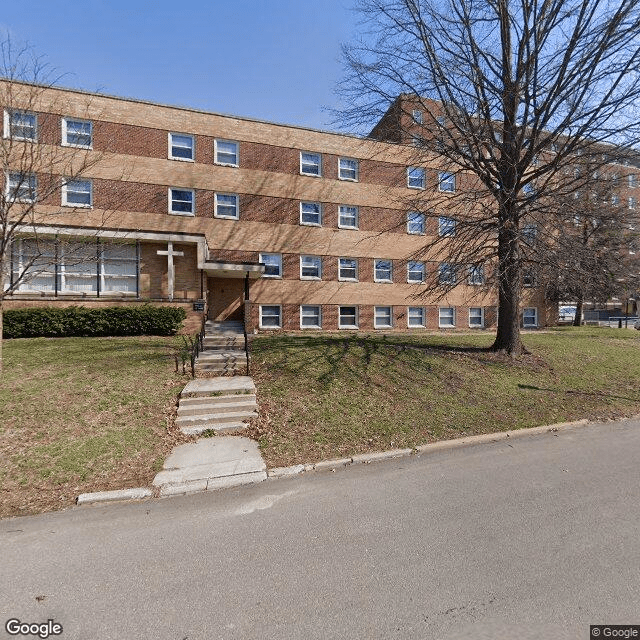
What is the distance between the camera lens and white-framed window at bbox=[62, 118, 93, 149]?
15141 mm

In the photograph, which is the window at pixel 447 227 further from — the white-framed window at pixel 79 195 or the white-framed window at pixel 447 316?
the white-framed window at pixel 79 195

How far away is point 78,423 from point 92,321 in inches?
303

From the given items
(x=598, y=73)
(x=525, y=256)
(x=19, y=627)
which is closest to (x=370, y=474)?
(x=19, y=627)

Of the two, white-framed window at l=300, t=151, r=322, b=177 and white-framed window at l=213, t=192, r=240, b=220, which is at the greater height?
white-framed window at l=300, t=151, r=322, b=177

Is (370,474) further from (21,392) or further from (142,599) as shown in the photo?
(21,392)

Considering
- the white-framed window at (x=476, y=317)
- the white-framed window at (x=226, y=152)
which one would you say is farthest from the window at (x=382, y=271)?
the white-framed window at (x=226, y=152)

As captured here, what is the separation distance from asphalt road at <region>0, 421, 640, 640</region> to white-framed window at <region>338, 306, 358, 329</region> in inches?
599

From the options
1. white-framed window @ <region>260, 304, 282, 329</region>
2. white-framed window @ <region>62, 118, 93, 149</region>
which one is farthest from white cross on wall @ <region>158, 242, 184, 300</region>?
A: white-framed window @ <region>62, 118, 93, 149</region>

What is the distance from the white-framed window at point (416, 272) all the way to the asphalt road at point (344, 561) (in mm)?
17200

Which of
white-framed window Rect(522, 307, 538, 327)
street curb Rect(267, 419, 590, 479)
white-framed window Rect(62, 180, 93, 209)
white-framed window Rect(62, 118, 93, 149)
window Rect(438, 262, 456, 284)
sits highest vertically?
white-framed window Rect(62, 118, 93, 149)

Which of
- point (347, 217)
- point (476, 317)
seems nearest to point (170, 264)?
point (347, 217)

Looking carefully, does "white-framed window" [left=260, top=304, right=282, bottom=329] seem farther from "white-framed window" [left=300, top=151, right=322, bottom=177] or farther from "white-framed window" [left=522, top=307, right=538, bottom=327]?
"white-framed window" [left=522, top=307, right=538, bottom=327]

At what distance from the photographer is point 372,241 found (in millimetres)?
20000

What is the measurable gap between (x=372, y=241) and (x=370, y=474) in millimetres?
16969
